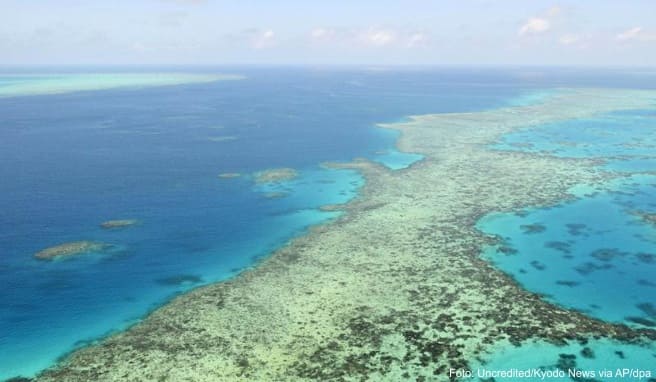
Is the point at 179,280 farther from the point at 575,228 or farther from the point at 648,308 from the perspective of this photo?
the point at 575,228

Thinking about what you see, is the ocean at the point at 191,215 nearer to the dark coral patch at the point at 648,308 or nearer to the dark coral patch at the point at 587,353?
the dark coral patch at the point at 648,308

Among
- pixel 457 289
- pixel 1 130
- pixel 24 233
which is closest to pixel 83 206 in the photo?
pixel 24 233

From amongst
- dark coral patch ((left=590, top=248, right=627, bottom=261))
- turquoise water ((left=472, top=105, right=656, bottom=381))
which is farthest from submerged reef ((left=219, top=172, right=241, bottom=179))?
dark coral patch ((left=590, top=248, right=627, bottom=261))

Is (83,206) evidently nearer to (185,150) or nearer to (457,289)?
(185,150)

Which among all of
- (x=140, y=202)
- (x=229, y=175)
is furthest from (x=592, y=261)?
(x=140, y=202)

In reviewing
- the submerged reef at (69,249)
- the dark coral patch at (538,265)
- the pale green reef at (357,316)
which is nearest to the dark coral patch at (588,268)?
the dark coral patch at (538,265)

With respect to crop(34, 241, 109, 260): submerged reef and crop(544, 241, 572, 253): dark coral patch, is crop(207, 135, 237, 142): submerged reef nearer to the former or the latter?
crop(34, 241, 109, 260): submerged reef
